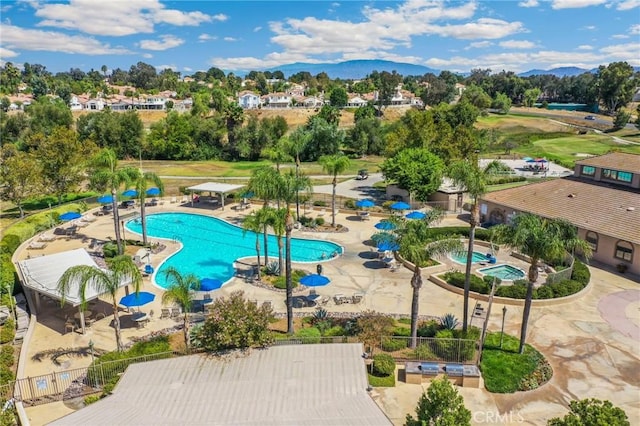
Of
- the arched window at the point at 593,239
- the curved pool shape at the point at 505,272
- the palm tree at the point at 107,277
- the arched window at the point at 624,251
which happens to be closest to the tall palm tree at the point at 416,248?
the curved pool shape at the point at 505,272

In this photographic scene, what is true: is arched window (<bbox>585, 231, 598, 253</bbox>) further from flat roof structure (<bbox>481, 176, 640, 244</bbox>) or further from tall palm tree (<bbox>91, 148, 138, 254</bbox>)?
tall palm tree (<bbox>91, 148, 138, 254</bbox>)

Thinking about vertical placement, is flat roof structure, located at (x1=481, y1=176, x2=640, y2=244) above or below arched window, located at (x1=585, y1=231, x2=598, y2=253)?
above

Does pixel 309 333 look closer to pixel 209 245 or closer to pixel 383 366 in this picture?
pixel 383 366

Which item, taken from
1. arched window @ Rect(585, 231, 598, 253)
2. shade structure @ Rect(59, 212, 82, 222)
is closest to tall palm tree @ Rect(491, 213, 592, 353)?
arched window @ Rect(585, 231, 598, 253)

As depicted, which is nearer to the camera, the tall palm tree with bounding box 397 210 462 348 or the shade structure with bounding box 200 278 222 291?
the tall palm tree with bounding box 397 210 462 348

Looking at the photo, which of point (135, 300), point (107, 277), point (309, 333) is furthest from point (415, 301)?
point (135, 300)

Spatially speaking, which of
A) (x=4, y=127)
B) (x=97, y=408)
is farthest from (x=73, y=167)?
(x=4, y=127)
